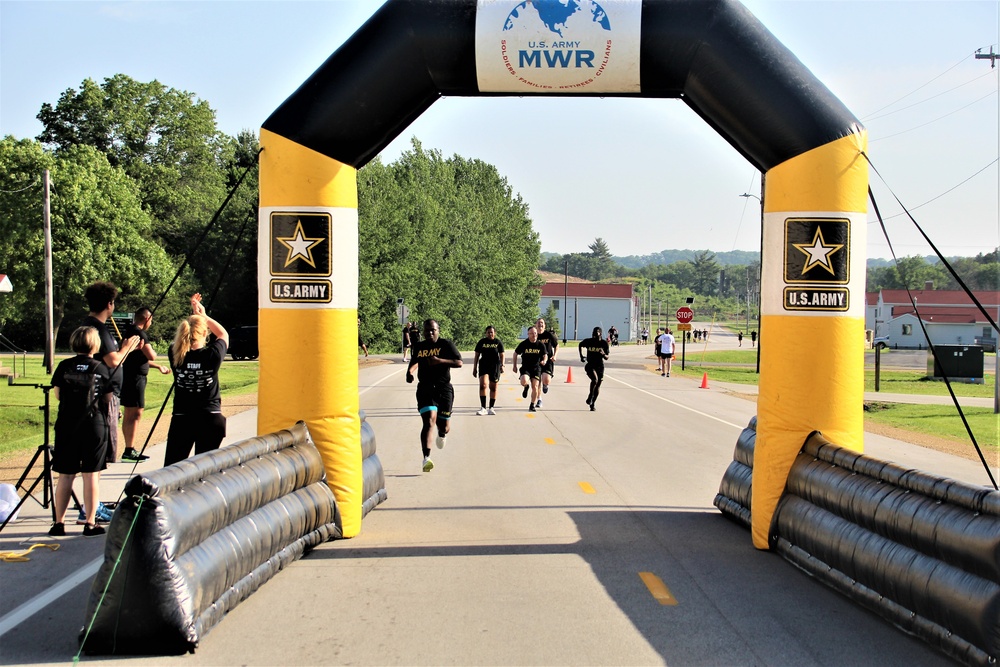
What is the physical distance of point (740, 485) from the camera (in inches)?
375

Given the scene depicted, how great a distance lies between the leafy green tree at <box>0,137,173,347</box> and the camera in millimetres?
45000

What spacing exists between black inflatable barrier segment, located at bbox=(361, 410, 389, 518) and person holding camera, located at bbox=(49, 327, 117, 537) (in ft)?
7.97

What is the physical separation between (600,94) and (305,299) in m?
3.27

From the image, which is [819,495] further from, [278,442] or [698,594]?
[278,442]

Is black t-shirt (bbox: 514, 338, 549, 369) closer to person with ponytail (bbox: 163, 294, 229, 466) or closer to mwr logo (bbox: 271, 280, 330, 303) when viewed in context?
person with ponytail (bbox: 163, 294, 229, 466)

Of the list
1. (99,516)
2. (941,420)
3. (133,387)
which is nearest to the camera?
(99,516)

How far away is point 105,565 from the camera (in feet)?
18.5

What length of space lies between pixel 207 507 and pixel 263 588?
103 centimetres

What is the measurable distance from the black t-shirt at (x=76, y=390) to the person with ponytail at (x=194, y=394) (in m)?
0.79

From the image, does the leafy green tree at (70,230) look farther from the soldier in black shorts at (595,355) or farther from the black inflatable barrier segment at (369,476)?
the black inflatable barrier segment at (369,476)

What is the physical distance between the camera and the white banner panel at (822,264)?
8.42m

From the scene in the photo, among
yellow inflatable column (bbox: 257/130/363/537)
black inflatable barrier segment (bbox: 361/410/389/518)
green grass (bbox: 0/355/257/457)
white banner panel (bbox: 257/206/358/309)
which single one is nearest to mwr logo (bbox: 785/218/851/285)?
yellow inflatable column (bbox: 257/130/363/537)

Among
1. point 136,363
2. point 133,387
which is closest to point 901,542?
point 133,387

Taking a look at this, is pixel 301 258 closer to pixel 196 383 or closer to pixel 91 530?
pixel 196 383
